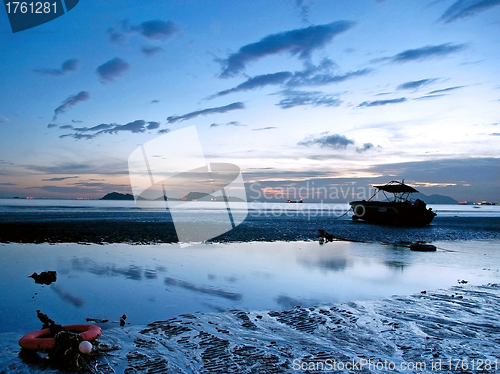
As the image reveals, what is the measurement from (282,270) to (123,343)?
30.6 ft

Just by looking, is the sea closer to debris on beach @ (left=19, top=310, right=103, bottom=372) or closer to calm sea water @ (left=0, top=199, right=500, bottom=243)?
debris on beach @ (left=19, top=310, right=103, bottom=372)

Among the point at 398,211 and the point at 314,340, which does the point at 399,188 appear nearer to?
the point at 398,211

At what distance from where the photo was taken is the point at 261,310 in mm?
9484

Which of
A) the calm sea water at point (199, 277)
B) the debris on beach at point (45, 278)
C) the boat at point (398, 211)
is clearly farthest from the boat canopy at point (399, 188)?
the debris on beach at point (45, 278)

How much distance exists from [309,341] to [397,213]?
5118 centimetres

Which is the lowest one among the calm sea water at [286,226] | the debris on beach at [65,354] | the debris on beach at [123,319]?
the calm sea water at [286,226]

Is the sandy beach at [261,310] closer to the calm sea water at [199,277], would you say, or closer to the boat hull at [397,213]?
the calm sea water at [199,277]

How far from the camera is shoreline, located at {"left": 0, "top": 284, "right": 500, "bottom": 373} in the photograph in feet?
20.4

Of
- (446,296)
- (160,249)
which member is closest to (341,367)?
(446,296)

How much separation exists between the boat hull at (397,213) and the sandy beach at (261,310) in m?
35.4

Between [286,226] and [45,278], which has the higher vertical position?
[45,278]

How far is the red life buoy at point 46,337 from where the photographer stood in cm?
641

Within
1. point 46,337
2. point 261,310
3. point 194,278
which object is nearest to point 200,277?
point 194,278

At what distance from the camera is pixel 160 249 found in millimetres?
21266
